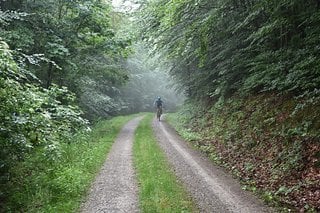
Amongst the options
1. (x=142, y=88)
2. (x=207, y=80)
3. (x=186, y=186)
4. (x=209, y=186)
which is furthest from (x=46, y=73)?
(x=142, y=88)

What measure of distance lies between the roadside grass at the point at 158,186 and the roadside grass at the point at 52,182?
4.48ft

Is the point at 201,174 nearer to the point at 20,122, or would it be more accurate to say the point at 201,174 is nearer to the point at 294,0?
the point at 20,122

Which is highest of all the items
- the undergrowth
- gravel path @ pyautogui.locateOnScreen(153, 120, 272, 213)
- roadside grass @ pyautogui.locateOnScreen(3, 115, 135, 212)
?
the undergrowth

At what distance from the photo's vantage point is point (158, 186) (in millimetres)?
8117

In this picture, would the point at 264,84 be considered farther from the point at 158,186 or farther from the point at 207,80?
the point at 207,80

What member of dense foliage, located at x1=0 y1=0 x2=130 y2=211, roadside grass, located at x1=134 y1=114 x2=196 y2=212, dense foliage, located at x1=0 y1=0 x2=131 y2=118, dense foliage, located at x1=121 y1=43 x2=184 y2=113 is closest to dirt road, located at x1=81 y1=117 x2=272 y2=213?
roadside grass, located at x1=134 y1=114 x2=196 y2=212

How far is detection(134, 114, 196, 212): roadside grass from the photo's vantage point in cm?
684

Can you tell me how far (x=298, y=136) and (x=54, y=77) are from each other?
12784mm

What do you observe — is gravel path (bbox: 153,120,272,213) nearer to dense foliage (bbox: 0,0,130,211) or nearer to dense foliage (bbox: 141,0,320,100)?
dense foliage (bbox: 0,0,130,211)

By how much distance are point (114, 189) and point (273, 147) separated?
4.93 meters

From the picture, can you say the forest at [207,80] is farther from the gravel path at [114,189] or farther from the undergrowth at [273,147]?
the gravel path at [114,189]

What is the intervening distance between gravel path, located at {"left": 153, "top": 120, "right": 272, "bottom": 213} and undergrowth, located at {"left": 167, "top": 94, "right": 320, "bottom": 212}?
41 cm

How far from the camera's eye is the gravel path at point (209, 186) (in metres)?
6.90

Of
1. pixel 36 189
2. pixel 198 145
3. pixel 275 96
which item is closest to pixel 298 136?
pixel 275 96
